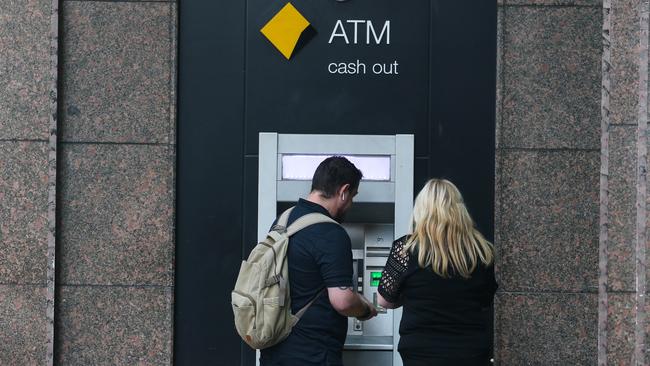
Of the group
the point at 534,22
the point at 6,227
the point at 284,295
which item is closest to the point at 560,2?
the point at 534,22

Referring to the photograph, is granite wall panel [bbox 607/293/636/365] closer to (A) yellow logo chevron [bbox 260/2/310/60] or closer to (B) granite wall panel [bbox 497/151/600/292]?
(B) granite wall panel [bbox 497/151/600/292]

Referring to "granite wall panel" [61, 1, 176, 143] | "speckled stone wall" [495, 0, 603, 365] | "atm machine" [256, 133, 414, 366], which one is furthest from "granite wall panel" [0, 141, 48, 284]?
"speckled stone wall" [495, 0, 603, 365]

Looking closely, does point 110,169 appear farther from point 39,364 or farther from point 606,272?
point 606,272

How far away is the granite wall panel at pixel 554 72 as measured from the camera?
501 centimetres

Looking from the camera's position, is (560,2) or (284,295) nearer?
(284,295)

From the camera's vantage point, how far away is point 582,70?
5008 millimetres

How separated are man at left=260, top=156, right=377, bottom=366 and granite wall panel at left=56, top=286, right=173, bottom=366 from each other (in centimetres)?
123

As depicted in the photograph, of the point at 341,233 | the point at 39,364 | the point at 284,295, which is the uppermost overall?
the point at 341,233

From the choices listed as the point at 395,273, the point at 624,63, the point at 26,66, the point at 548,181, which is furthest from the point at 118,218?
the point at 624,63

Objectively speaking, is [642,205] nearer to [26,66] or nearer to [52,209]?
[52,209]

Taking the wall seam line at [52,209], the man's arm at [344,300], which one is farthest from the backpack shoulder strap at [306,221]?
the wall seam line at [52,209]

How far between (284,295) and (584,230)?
200 centimetres

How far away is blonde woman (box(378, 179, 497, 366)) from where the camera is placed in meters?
3.68

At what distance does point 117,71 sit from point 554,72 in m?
2.48
